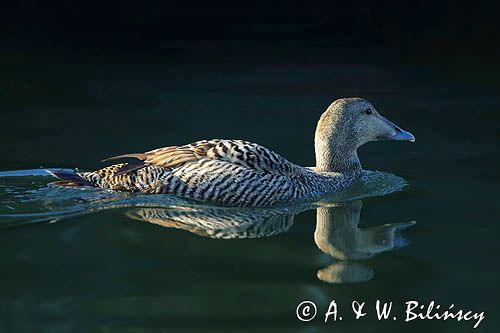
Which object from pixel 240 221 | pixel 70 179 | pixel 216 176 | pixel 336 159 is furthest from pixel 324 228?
pixel 70 179

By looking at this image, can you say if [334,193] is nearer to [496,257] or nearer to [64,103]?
[496,257]

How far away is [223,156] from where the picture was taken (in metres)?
8.06

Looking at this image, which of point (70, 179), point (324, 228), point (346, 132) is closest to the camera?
point (324, 228)

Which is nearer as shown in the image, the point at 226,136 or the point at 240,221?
the point at 240,221

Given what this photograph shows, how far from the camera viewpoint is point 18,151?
9.55 meters

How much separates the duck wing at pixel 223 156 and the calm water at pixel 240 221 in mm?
321

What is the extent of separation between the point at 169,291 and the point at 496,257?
2.17 m

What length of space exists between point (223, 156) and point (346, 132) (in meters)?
1.32

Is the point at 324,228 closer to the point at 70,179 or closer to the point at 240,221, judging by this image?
the point at 240,221

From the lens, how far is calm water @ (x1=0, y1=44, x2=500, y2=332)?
5699 mm

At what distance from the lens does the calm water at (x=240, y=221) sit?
5.70m

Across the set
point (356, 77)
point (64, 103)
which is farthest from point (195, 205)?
point (356, 77)

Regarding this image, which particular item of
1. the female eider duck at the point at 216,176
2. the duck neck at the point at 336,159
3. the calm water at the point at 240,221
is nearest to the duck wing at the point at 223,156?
the female eider duck at the point at 216,176

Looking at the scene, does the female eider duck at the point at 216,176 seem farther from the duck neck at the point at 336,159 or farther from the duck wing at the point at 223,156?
the duck neck at the point at 336,159
